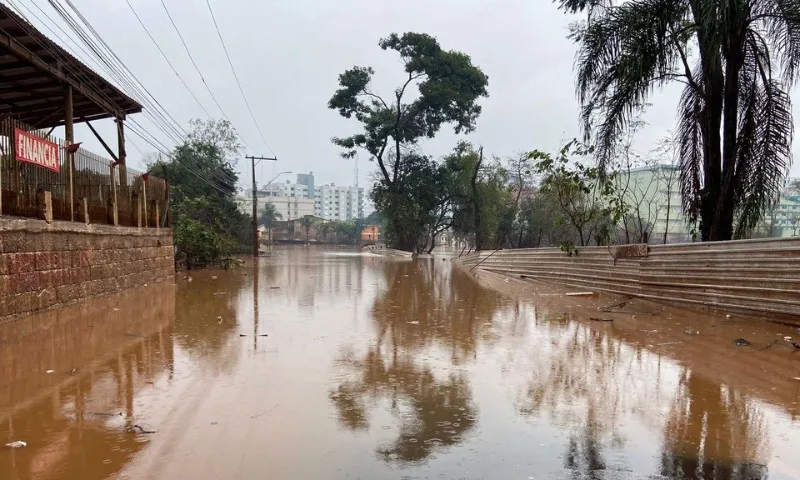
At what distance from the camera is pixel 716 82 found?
33.5ft

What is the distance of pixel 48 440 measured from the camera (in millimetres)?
3557

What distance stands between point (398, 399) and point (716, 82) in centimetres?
946

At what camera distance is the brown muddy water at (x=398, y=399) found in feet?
10.5

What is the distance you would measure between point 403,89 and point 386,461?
4165 cm

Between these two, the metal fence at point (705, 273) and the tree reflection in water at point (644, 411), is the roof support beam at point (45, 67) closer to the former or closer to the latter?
the tree reflection in water at point (644, 411)

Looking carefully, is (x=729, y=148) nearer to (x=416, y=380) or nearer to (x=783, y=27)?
(x=783, y=27)

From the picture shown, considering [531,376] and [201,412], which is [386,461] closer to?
[201,412]

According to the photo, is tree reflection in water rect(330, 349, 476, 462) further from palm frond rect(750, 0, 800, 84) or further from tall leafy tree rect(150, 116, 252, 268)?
tall leafy tree rect(150, 116, 252, 268)

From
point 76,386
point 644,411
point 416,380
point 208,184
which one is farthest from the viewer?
point 208,184

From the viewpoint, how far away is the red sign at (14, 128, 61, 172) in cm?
898

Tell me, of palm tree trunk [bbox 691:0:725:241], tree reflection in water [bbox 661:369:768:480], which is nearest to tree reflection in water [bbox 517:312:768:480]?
tree reflection in water [bbox 661:369:768:480]

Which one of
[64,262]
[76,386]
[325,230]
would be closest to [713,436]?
[76,386]

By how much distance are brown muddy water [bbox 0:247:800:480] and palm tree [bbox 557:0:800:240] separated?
323 centimetres

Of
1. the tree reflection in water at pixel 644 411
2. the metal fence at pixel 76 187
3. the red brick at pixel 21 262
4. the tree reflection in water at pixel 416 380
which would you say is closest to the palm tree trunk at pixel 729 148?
the tree reflection in water at pixel 416 380
